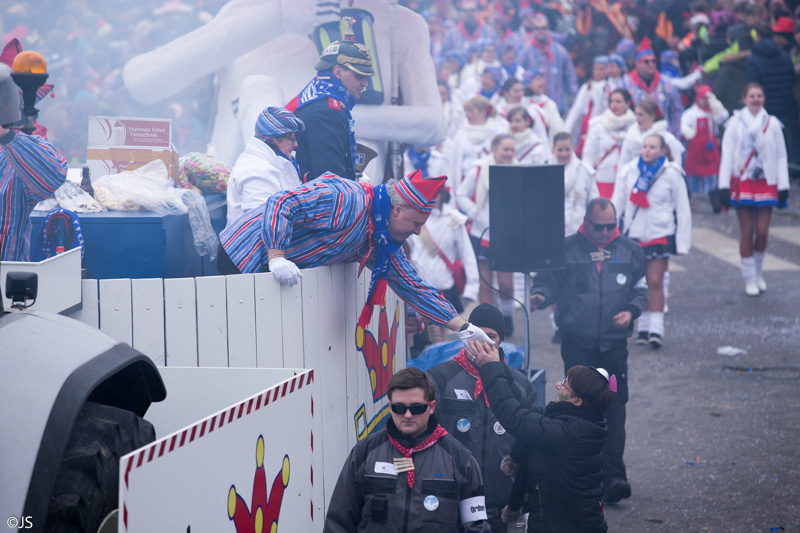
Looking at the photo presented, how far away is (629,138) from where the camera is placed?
10648 mm

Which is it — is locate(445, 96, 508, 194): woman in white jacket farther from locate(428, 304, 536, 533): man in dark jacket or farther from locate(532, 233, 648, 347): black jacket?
locate(428, 304, 536, 533): man in dark jacket

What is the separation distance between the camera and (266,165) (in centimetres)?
528

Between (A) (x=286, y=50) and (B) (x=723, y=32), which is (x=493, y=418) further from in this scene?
(B) (x=723, y=32)

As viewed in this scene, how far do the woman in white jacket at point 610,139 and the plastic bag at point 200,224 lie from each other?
23.0 feet

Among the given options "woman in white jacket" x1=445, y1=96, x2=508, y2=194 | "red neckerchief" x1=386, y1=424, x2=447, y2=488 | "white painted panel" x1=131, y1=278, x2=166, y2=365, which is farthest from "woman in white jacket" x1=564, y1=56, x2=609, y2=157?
"red neckerchief" x1=386, y1=424, x2=447, y2=488

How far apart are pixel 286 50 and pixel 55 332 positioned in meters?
4.99

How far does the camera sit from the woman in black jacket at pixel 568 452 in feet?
14.4

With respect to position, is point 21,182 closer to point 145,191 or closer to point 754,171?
point 145,191

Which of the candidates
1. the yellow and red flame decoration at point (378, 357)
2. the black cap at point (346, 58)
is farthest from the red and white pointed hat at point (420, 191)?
the black cap at point (346, 58)

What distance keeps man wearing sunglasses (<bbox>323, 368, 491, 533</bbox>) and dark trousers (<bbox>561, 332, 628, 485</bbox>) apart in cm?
245

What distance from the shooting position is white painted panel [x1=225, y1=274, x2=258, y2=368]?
13.7 ft

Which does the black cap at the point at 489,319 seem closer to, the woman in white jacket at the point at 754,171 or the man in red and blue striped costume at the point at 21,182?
the man in red and blue striped costume at the point at 21,182

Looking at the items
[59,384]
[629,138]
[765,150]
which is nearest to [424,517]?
[59,384]

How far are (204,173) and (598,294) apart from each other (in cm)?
268
